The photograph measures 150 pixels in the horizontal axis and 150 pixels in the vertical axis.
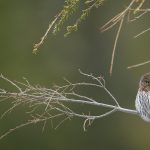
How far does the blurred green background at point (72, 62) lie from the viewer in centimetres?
1872

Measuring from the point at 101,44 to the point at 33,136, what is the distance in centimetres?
185

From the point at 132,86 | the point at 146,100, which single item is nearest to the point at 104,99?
the point at 132,86

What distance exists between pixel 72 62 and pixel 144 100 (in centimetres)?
1040

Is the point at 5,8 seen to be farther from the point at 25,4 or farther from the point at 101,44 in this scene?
the point at 101,44

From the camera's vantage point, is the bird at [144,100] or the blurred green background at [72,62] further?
the blurred green background at [72,62]

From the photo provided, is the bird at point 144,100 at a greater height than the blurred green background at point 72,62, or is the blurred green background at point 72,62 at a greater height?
the blurred green background at point 72,62

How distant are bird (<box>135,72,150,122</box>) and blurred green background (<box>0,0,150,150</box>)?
924cm

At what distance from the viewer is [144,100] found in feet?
29.1

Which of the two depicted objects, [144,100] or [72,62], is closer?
[144,100]

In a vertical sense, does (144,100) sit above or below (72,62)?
below

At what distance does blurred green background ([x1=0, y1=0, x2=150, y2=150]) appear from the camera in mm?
18719

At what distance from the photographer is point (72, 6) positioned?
6766 mm

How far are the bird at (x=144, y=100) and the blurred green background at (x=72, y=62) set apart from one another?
9.24 meters

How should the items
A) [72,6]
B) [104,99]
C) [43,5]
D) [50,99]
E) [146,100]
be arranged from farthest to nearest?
[43,5]
[104,99]
[146,100]
[50,99]
[72,6]
